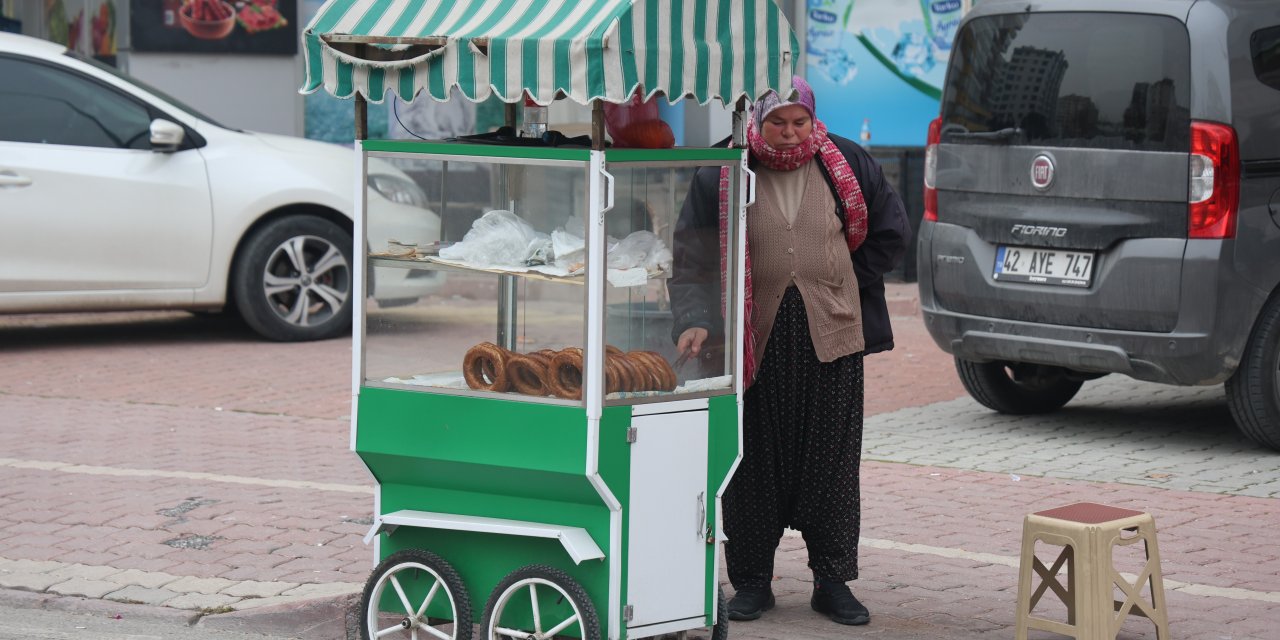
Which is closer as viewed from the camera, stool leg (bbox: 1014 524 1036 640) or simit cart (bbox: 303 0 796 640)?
simit cart (bbox: 303 0 796 640)

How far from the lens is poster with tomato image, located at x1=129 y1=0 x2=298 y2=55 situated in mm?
14266

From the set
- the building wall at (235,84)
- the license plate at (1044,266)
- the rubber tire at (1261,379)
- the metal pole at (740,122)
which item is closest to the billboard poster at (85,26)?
the building wall at (235,84)

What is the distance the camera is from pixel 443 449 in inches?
186

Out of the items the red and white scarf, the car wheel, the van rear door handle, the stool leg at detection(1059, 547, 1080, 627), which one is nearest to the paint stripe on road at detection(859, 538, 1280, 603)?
the stool leg at detection(1059, 547, 1080, 627)

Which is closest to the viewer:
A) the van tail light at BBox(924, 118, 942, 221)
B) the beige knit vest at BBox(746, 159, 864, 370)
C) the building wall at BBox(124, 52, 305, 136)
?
the beige knit vest at BBox(746, 159, 864, 370)

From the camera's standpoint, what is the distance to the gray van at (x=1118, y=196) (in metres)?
7.23

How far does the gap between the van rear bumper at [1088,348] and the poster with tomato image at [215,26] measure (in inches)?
319

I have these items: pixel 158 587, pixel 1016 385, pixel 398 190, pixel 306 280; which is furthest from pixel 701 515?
pixel 306 280

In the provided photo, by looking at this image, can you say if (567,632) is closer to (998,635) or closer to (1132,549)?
(998,635)

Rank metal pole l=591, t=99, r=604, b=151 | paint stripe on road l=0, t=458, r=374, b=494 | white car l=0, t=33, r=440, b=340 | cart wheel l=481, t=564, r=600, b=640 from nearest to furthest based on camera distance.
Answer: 1. metal pole l=591, t=99, r=604, b=151
2. cart wheel l=481, t=564, r=600, b=640
3. paint stripe on road l=0, t=458, r=374, b=494
4. white car l=0, t=33, r=440, b=340

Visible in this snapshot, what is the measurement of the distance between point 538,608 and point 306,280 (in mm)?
6414

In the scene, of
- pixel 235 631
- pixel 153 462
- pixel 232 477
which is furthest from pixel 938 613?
pixel 153 462

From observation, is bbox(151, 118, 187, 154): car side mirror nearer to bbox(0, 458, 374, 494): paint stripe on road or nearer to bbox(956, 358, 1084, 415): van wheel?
bbox(0, 458, 374, 494): paint stripe on road

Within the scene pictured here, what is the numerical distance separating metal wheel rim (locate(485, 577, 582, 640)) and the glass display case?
0.48m
